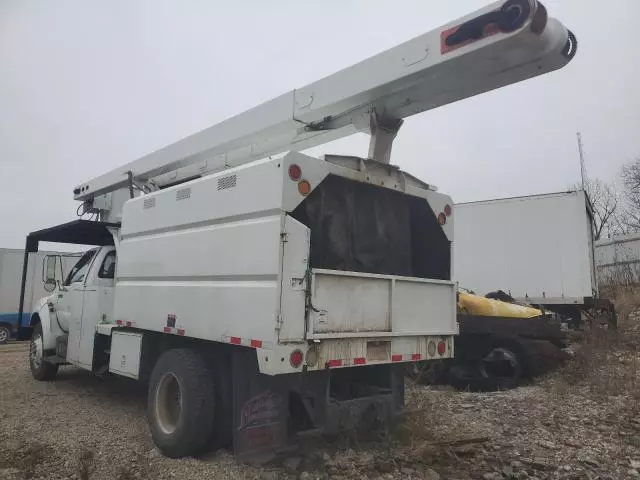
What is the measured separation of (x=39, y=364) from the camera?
837 cm

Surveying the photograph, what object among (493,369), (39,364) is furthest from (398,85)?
(39,364)

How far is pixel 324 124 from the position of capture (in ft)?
18.8

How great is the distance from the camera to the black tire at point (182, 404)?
4594 millimetres

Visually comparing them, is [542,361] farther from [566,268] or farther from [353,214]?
[353,214]

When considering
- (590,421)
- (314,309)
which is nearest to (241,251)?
(314,309)

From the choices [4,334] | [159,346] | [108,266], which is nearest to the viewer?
[159,346]

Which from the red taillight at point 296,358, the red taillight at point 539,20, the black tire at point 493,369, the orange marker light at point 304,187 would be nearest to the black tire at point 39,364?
the red taillight at point 296,358

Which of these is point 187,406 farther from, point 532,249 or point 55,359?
point 532,249

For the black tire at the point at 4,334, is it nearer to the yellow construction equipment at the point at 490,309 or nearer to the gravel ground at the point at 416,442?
the gravel ground at the point at 416,442

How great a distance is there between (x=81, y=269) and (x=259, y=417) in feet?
16.3

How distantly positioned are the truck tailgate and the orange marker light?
0.68 meters

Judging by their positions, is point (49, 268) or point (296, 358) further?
point (49, 268)

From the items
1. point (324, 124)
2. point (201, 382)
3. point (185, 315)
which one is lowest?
point (201, 382)

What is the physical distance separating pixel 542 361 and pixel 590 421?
2195 millimetres
